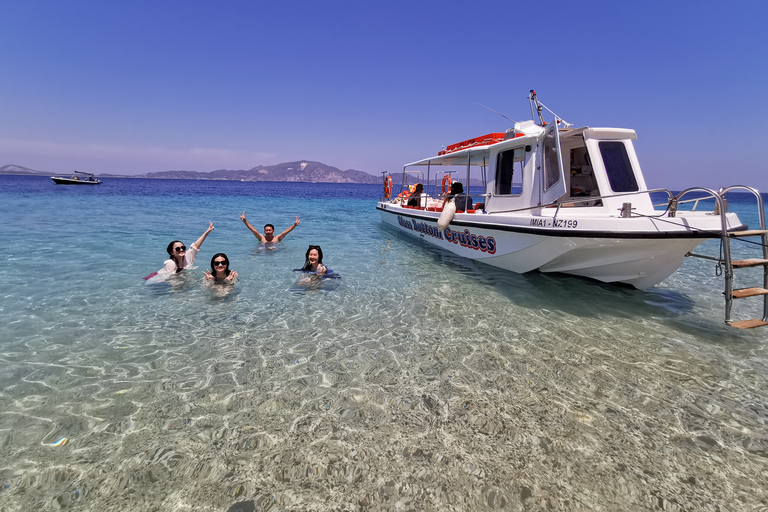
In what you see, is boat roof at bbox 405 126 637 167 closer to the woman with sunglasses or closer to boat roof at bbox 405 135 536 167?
boat roof at bbox 405 135 536 167

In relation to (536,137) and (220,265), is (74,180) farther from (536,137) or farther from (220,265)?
(536,137)

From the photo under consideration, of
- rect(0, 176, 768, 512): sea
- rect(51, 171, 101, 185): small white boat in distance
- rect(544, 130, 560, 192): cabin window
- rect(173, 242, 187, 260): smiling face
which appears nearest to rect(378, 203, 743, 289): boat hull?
rect(0, 176, 768, 512): sea

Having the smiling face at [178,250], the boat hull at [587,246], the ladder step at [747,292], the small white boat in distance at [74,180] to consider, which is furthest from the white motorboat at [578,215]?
the small white boat in distance at [74,180]

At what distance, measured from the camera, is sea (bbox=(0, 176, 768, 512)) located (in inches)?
99.3

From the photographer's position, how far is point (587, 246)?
635 cm

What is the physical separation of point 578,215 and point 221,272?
7.03 meters

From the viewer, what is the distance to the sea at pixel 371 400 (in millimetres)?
2521

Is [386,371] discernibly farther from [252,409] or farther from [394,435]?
[252,409]

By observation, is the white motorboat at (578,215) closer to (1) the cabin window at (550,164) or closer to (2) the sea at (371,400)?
(1) the cabin window at (550,164)

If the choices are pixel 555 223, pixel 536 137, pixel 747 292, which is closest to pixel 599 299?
pixel 555 223

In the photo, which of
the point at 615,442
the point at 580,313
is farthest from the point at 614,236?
the point at 615,442

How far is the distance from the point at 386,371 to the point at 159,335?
3.15 metres

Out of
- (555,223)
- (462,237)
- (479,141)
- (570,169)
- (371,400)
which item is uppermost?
(479,141)

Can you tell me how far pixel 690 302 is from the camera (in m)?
6.80
